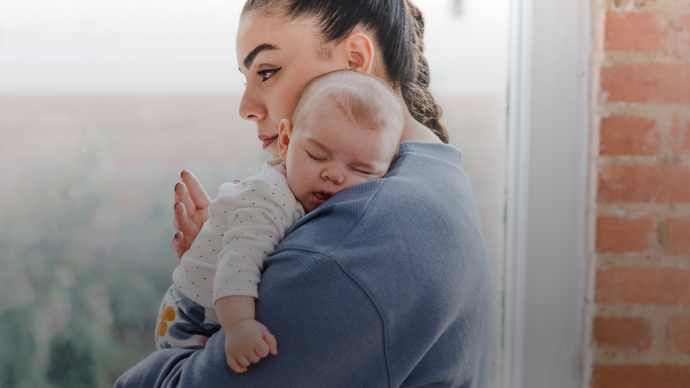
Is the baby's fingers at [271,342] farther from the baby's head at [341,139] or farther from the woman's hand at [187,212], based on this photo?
the woman's hand at [187,212]

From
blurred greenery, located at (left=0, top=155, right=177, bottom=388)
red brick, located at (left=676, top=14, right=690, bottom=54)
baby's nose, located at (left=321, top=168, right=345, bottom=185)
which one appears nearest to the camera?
baby's nose, located at (left=321, top=168, right=345, bottom=185)

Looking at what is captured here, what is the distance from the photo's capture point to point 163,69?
1.37m

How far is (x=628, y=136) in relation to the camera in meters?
1.09

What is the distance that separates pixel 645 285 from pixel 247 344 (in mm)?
1004

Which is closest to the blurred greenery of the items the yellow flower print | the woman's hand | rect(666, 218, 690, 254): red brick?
the woman's hand

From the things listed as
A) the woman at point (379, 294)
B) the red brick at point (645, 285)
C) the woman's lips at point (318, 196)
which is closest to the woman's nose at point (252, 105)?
the woman at point (379, 294)

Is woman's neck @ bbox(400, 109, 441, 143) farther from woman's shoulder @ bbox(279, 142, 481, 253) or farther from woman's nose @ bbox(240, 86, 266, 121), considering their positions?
woman's nose @ bbox(240, 86, 266, 121)

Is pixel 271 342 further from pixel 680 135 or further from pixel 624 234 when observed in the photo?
pixel 680 135

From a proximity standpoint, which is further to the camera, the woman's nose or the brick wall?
the brick wall

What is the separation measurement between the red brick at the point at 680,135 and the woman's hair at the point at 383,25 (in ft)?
1.88

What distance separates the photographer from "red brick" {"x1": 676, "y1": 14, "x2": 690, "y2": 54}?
1064mm

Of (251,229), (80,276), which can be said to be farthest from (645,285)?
(80,276)

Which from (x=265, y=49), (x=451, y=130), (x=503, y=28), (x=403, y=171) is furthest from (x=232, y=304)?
(x=503, y=28)

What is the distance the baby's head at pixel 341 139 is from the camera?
2.37ft
